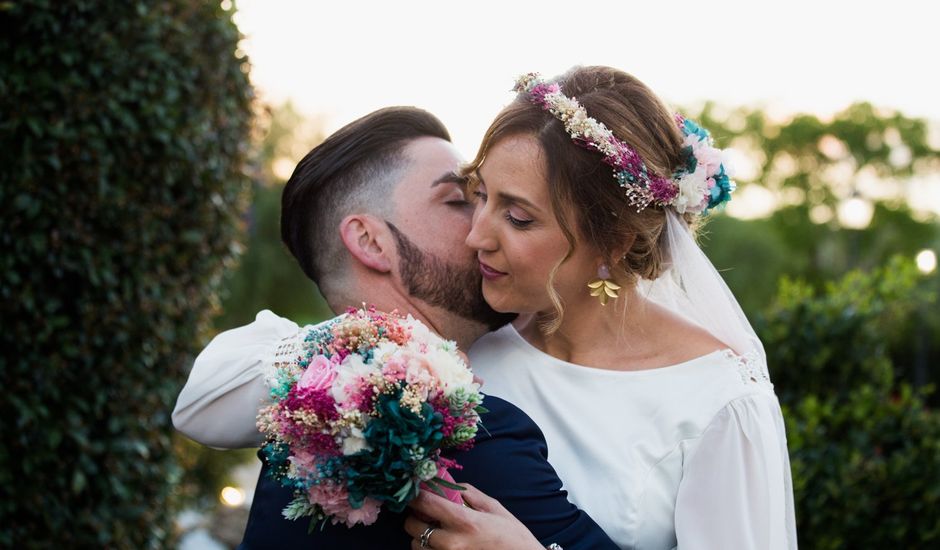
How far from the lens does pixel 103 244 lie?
4.22 meters

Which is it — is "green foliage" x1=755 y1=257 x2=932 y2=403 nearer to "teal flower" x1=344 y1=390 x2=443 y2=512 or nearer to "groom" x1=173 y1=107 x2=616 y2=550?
"groom" x1=173 y1=107 x2=616 y2=550

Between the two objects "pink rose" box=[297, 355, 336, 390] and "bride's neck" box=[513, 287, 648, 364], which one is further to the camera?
"bride's neck" box=[513, 287, 648, 364]

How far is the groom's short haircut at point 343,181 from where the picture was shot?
10.3 feet

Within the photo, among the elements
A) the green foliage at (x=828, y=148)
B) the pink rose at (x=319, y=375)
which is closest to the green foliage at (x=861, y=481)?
the pink rose at (x=319, y=375)

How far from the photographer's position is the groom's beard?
9.95 feet

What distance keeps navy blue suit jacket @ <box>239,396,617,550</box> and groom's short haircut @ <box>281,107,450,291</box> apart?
3.01 feet

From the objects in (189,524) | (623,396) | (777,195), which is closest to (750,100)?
(777,195)

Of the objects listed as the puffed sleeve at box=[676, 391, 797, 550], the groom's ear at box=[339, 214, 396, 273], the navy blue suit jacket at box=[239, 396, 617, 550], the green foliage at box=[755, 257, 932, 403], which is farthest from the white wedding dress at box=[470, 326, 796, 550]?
the green foliage at box=[755, 257, 932, 403]

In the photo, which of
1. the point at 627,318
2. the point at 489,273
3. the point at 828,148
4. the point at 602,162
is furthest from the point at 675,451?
the point at 828,148

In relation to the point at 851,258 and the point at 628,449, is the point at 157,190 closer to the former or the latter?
the point at 628,449

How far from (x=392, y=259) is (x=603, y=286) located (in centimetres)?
70

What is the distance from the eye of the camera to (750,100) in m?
53.1

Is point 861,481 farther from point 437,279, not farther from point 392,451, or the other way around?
point 392,451

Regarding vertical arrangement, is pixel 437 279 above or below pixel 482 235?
below
